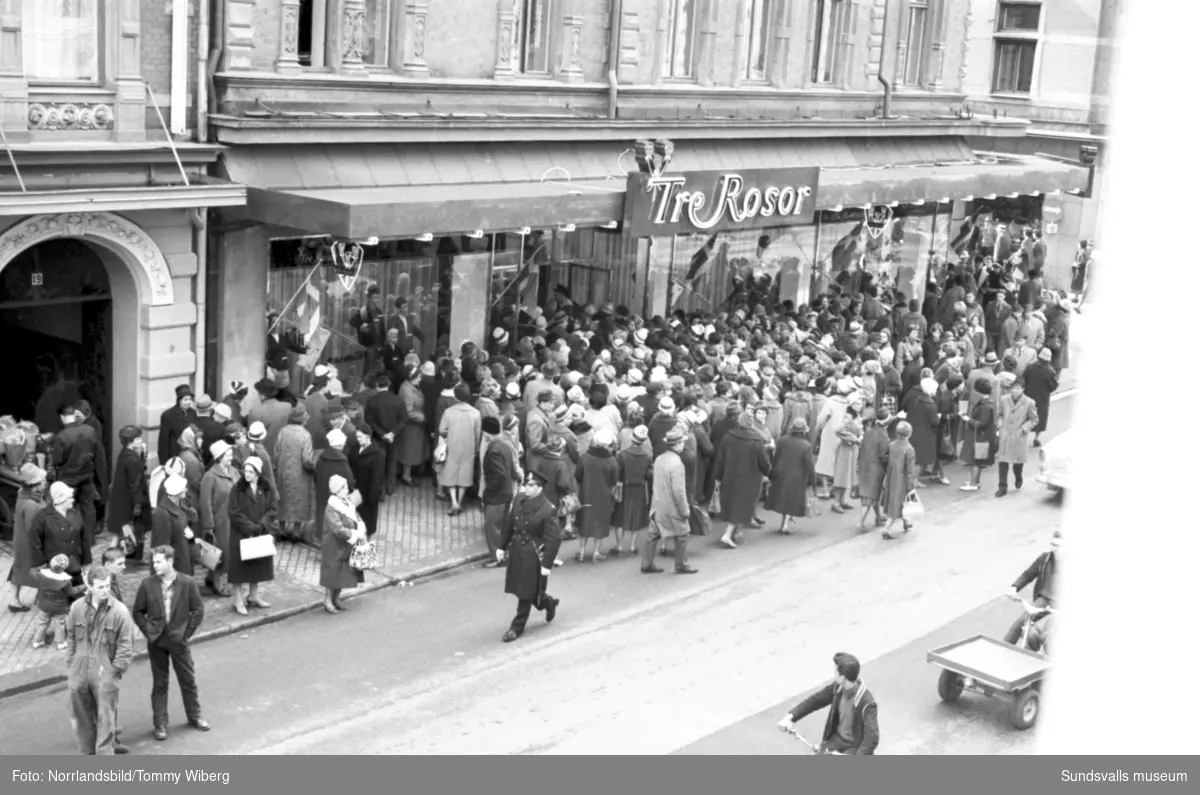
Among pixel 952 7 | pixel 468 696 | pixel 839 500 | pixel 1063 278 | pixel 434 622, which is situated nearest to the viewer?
pixel 468 696

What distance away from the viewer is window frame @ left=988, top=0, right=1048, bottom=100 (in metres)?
44.0

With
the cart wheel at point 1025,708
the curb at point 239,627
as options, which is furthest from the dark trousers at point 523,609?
the cart wheel at point 1025,708

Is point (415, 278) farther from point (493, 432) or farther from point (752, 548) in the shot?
point (752, 548)

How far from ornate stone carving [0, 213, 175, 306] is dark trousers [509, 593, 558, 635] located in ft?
18.4

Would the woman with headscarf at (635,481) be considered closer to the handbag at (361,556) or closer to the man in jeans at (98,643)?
the handbag at (361,556)

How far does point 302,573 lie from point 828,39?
1701 centimetres

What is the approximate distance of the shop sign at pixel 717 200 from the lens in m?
21.2

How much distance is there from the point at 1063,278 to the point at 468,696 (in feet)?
93.1

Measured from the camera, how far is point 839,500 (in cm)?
1895

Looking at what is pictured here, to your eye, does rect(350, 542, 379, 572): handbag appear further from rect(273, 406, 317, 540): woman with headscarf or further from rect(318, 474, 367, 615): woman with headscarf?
rect(273, 406, 317, 540): woman with headscarf

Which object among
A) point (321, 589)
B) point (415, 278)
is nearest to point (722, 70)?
point (415, 278)

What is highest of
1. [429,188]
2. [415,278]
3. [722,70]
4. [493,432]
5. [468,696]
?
[722,70]

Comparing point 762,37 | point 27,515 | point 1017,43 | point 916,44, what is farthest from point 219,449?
point 1017,43
